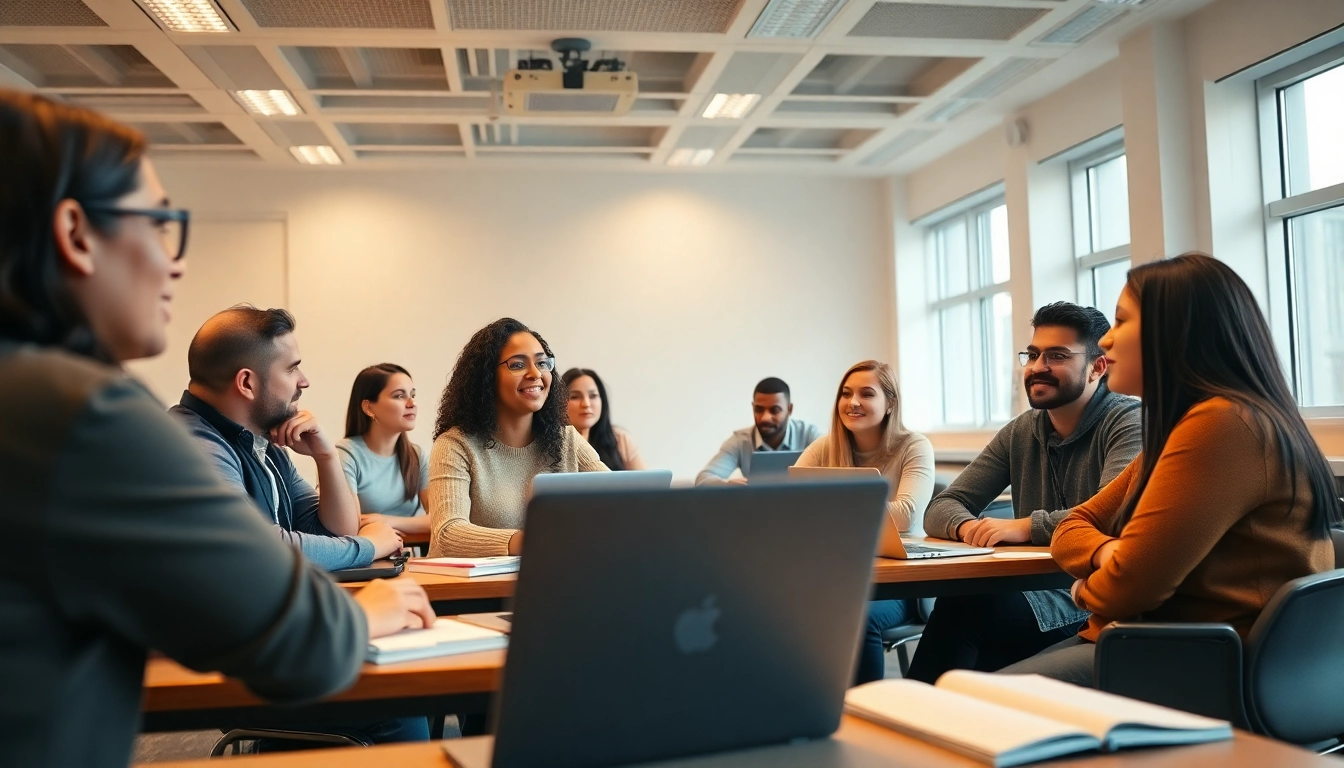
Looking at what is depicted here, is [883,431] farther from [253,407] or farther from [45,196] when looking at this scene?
[45,196]

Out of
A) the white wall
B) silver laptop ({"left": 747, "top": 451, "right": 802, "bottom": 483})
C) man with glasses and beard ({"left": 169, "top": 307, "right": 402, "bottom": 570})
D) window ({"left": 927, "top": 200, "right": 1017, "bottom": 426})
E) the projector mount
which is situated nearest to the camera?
man with glasses and beard ({"left": 169, "top": 307, "right": 402, "bottom": 570})

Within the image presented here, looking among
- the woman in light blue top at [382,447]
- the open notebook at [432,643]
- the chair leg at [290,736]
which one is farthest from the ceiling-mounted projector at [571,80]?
the open notebook at [432,643]

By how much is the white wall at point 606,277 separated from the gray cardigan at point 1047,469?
16.9 feet

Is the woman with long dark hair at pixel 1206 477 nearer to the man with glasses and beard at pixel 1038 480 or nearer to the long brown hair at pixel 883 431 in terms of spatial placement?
the man with glasses and beard at pixel 1038 480

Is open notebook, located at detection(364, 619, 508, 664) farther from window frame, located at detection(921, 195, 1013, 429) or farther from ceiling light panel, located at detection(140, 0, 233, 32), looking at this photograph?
window frame, located at detection(921, 195, 1013, 429)

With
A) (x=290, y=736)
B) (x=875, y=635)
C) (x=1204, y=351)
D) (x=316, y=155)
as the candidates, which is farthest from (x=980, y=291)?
(x=290, y=736)

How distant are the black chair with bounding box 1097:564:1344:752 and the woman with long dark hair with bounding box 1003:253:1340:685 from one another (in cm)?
8

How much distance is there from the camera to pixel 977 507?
3244 mm

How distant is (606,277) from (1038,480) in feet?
18.0

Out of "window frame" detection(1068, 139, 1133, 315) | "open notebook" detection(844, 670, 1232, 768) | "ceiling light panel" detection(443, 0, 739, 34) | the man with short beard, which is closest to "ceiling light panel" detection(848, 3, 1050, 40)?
"ceiling light panel" detection(443, 0, 739, 34)

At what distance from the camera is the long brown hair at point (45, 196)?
801mm

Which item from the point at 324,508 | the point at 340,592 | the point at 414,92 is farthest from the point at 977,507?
the point at 414,92

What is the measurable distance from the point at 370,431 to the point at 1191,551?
340 centimetres

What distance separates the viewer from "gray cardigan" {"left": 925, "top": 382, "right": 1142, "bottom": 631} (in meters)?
2.86
